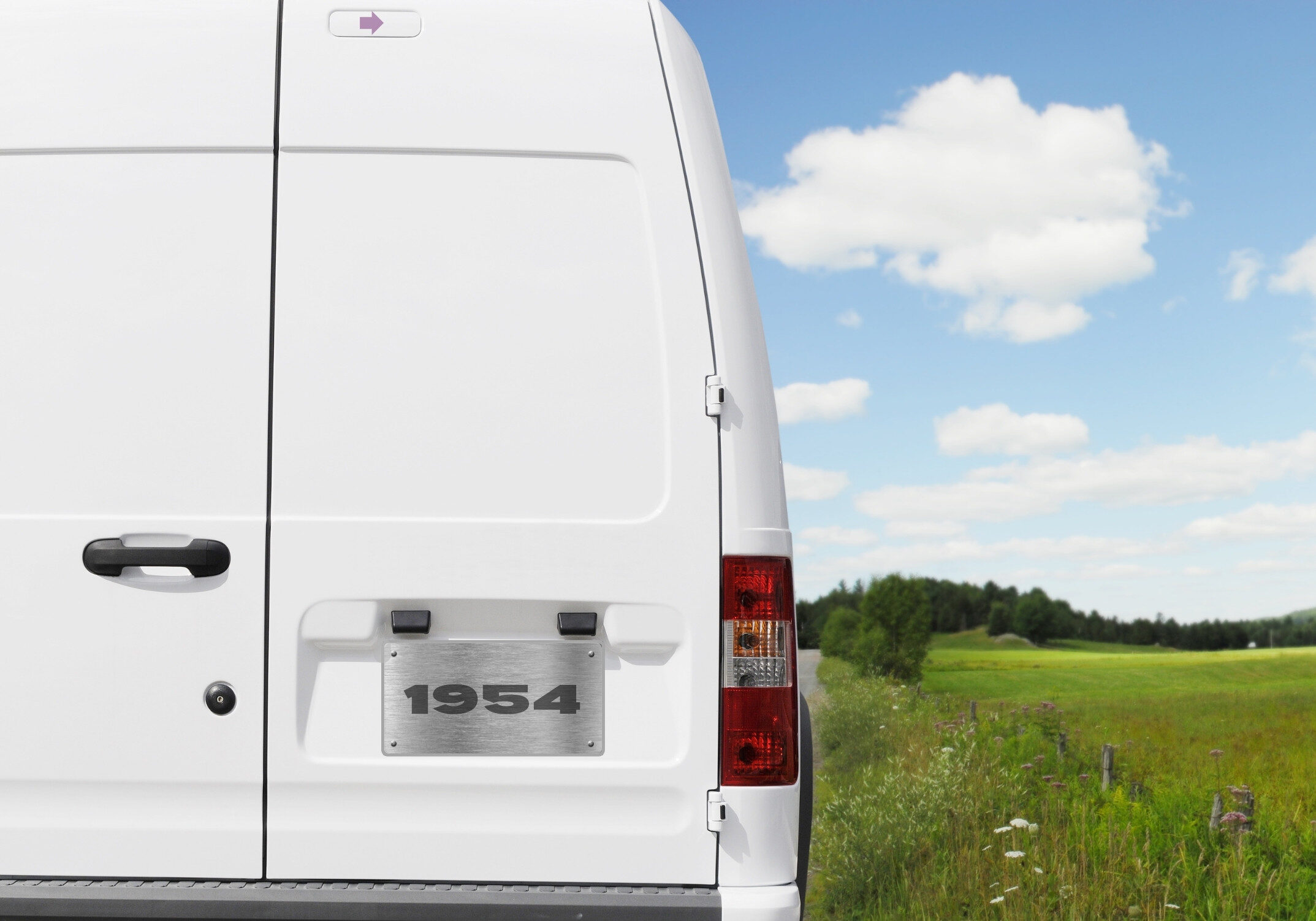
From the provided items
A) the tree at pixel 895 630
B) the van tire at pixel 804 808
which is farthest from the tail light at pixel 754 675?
the tree at pixel 895 630

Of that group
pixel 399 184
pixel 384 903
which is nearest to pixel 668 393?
pixel 399 184

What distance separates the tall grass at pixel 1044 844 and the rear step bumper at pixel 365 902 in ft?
8.76

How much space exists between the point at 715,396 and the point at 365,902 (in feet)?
4.61

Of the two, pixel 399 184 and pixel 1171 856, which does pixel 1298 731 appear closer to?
pixel 1171 856

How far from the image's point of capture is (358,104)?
2.54 meters

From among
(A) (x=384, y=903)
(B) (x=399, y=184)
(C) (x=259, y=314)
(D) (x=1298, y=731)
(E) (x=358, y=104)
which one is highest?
(E) (x=358, y=104)

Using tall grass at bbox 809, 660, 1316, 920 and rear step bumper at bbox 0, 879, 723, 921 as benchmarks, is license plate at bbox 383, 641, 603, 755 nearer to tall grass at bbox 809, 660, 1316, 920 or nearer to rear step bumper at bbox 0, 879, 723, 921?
rear step bumper at bbox 0, 879, 723, 921

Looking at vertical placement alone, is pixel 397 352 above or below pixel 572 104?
below

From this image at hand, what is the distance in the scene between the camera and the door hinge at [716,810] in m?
2.41

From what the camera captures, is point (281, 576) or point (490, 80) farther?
point (490, 80)

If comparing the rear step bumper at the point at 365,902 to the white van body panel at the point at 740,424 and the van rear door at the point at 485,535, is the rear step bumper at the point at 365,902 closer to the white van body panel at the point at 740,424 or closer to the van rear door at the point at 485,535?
the van rear door at the point at 485,535

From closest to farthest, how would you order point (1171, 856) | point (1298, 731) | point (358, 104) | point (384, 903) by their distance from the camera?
1. point (384, 903)
2. point (358, 104)
3. point (1171, 856)
4. point (1298, 731)

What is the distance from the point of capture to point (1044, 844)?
207 inches

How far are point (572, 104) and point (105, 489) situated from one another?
1.44 meters
